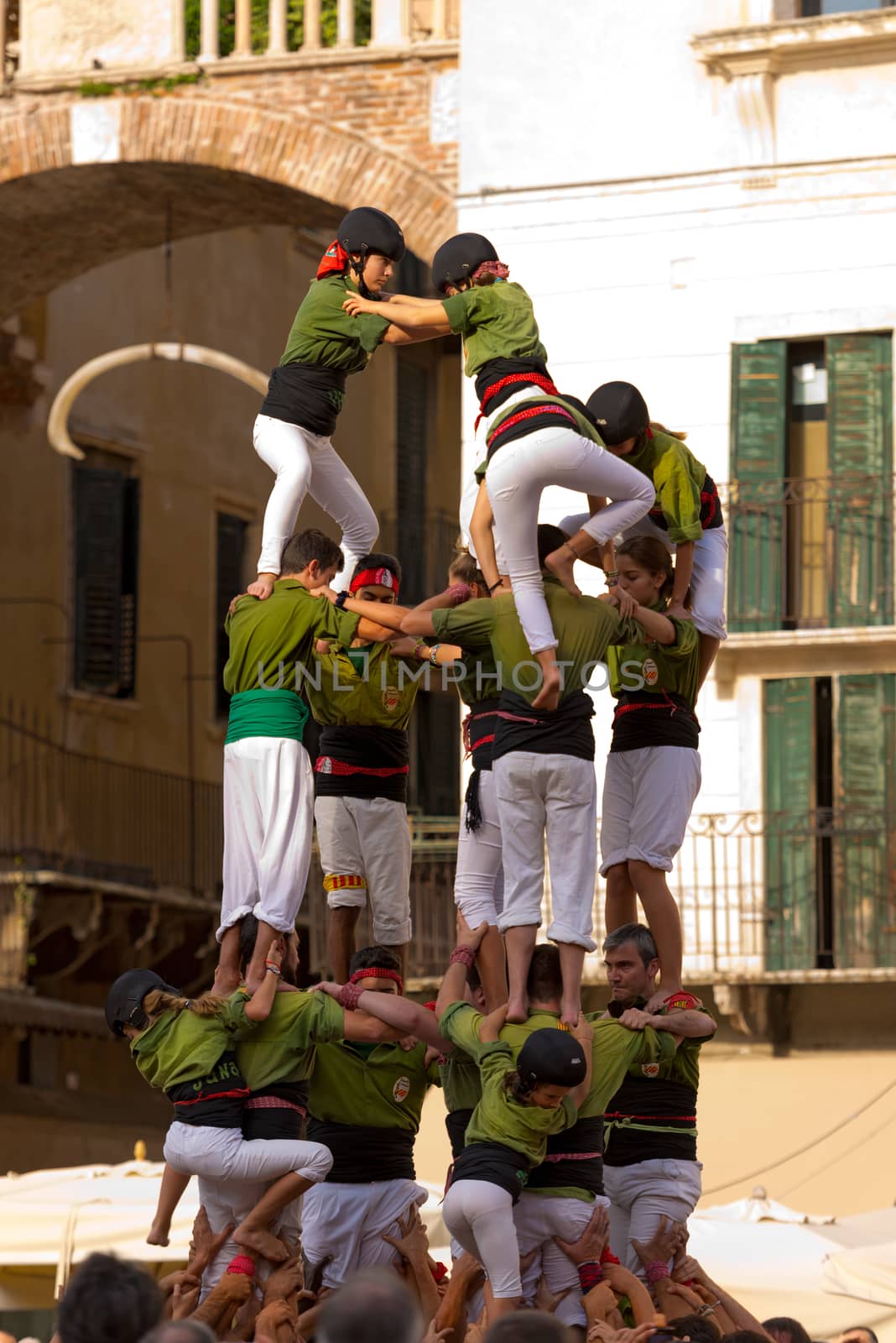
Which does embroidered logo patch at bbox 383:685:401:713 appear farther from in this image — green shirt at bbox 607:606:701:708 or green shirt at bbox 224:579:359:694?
green shirt at bbox 607:606:701:708

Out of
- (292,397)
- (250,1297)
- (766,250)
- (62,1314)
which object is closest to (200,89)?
(766,250)

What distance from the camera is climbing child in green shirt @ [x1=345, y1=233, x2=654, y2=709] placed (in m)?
9.74

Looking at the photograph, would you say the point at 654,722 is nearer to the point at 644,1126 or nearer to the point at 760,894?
the point at 644,1126

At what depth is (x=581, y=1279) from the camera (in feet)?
29.9

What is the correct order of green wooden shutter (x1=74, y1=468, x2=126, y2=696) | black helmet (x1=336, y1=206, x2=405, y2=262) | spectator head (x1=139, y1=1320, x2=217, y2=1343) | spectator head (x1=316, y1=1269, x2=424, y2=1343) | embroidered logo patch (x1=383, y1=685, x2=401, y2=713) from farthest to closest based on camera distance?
green wooden shutter (x1=74, y1=468, x2=126, y2=696)
black helmet (x1=336, y1=206, x2=405, y2=262)
embroidered logo patch (x1=383, y1=685, x2=401, y2=713)
spectator head (x1=139, y1=1320, x2=217, y2=1343)
spectator head (x1=316, y1=1269, x2=424, y2=1343)

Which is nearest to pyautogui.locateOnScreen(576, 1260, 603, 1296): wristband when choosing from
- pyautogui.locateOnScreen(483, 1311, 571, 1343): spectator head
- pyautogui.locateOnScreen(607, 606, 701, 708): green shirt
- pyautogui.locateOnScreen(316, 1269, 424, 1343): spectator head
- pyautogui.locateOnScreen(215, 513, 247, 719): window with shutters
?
pyautogui.locateOnScreen(607, 606, 701, 708): green shirt

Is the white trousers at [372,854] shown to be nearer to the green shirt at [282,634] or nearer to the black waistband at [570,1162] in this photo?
the green shirt at [282,634]

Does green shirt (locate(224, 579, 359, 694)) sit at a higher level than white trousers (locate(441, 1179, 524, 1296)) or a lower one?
higher

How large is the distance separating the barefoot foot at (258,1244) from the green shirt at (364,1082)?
61cm

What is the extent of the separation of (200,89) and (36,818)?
772cm

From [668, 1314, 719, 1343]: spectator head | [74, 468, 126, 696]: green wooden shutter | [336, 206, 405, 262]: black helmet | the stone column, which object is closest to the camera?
[668, 1314, 719, 1343]: spectator head

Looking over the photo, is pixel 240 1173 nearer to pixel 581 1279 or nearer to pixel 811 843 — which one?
pixel 581 1279

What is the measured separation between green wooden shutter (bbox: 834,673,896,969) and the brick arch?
4780 millimetres

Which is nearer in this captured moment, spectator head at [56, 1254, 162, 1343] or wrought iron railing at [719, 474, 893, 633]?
spectator head at [56, 1254, 162, 1343]
